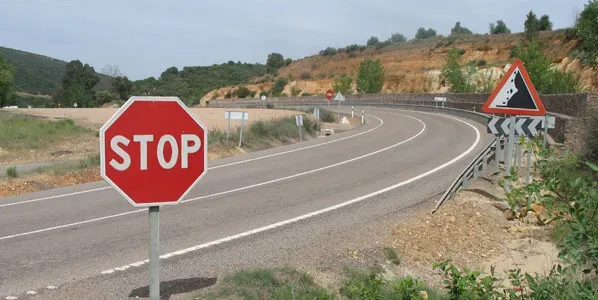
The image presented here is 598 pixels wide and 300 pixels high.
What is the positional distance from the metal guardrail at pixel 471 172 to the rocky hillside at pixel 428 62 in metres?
40.1

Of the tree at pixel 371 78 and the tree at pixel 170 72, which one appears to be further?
the tree at pixel 170 72

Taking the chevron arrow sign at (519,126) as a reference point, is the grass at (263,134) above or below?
below

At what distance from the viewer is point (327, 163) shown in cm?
1752

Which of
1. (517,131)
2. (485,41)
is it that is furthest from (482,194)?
(485,41)

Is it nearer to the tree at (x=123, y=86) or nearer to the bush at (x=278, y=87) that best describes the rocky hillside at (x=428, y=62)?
the bush at (x=278, y=87)

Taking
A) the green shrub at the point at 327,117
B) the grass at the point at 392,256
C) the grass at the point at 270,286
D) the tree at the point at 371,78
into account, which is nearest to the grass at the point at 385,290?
the grass at the point at 270,286

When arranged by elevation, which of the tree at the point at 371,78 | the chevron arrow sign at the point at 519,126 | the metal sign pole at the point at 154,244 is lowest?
the metal sign pole at the point at 154,244

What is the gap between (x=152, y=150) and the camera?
3.98 metres

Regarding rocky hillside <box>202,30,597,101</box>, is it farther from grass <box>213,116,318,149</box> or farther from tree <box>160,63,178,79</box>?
tree <box>160,63,178,79</box>

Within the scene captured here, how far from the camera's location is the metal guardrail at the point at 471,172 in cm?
1025

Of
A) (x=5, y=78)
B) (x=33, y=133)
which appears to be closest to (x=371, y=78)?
(x=5, y=78)

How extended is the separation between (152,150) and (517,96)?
286 inches

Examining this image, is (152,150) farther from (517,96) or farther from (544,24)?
(544,24)

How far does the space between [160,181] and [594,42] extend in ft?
155
